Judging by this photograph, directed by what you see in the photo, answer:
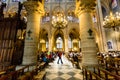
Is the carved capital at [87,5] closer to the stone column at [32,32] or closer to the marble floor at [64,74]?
the stone column at [32,32]

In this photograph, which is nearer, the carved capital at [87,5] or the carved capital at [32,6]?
the carved capital at [87,5]

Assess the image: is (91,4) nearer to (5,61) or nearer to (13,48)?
(13,48)

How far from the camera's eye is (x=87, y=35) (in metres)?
5.06

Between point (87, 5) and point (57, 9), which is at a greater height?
point (57, 9)

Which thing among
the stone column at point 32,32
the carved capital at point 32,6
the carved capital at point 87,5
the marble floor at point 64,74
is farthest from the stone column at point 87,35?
the stone column at point 32,32

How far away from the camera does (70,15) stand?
21828mm

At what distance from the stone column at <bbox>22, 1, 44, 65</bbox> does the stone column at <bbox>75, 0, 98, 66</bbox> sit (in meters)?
2.58

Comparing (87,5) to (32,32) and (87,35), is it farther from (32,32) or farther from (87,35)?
(32,32)

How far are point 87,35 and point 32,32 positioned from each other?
3.07 m

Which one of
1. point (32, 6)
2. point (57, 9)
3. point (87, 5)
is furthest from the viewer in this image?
point (57, 9)

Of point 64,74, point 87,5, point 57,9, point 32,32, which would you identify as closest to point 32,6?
point 32,32

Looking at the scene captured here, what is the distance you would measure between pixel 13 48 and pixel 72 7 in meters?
18.4

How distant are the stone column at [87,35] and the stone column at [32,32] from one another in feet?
8.48

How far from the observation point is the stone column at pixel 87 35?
4852mm
